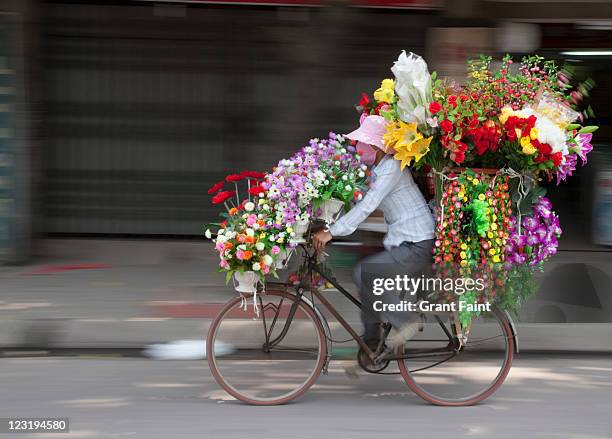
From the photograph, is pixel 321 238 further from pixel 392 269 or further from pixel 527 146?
pixel 527 146

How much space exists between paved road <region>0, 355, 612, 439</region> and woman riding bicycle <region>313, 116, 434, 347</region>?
0.45 m

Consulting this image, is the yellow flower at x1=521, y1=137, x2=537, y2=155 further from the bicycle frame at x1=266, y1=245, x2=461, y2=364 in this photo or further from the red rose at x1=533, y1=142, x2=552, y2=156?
the bicycle frame at x1=266, y1=245, x2=461, y2=364

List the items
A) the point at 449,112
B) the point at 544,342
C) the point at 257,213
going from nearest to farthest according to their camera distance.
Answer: the point at 449,112 → the point at 257,213 → the point at 544,342

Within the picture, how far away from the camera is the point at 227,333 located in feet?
15.5

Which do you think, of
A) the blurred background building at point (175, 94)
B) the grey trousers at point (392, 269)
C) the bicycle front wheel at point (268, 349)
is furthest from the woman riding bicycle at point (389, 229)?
the blurred background building at point (175, 94)

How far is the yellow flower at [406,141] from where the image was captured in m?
4.34

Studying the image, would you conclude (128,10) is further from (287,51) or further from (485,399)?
(485,399)

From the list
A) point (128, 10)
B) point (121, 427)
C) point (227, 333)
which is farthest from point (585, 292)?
point (128, 10)

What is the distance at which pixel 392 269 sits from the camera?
4.66 meters

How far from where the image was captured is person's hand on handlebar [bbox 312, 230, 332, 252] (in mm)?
4547

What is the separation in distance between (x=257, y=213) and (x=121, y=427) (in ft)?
4.32

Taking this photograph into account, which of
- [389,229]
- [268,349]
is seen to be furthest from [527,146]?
[268,349]

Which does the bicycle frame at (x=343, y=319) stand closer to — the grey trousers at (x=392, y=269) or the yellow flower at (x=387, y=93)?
the grey trousers at (x=392, y=269)

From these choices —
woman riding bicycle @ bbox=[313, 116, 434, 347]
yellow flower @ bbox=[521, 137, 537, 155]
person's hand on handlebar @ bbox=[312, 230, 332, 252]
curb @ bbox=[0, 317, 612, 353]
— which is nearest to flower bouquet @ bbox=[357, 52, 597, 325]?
yellow flower @ bbox=[521, 137, 537, 155]
